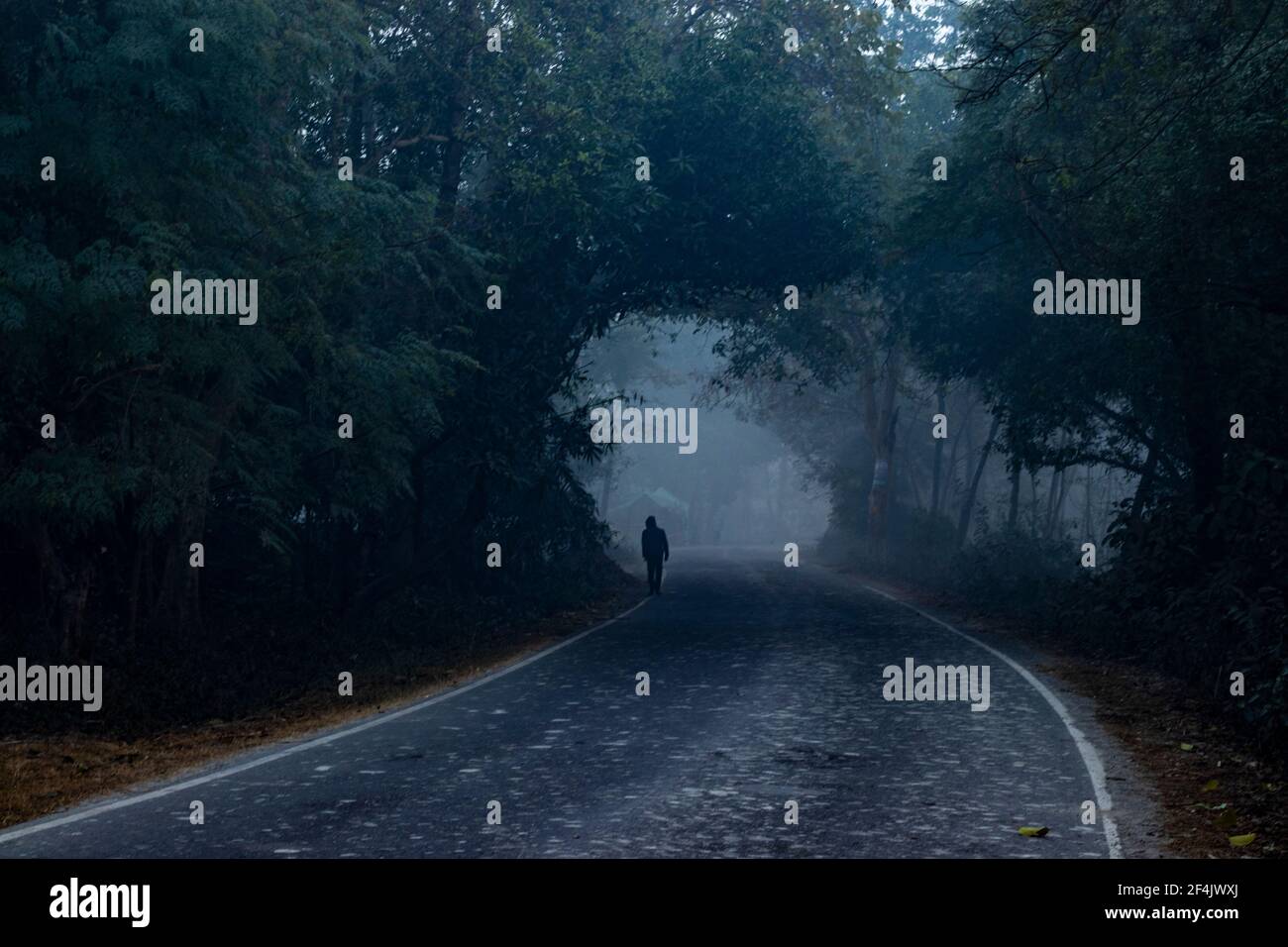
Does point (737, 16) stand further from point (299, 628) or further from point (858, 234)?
point (299, 628)

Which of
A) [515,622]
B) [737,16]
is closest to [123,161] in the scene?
[515,622]

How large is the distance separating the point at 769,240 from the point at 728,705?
47.6 feet

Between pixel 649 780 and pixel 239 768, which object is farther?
pixel 239 768

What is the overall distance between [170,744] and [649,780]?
17.2 feet

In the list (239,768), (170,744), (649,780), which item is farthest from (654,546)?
(649,780)

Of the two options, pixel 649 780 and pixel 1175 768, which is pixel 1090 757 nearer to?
pixel 1175 768

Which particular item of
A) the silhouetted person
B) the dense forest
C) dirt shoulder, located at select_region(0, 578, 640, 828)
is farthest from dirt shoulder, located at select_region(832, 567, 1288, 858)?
the silhouetted person

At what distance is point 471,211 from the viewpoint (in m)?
23.2

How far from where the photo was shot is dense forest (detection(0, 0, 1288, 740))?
1354 centimetres

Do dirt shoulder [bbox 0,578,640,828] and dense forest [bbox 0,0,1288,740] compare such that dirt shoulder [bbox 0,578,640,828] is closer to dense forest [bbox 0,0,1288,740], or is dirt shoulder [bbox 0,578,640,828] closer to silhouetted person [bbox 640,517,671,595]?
dense forest [bbox 0,0,1288,740]

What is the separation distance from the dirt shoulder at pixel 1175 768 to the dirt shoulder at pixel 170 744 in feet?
23.6

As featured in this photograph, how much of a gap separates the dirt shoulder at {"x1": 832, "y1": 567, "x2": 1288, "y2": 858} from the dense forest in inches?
30.1

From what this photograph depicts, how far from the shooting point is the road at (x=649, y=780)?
24.9ft

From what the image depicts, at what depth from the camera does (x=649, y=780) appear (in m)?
9.49
